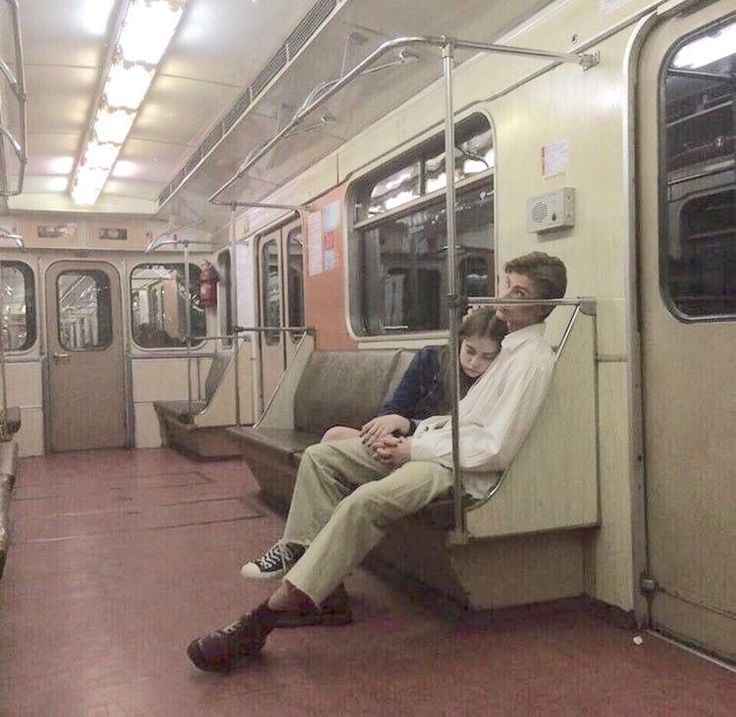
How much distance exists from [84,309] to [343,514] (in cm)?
650

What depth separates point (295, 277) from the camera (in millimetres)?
6078

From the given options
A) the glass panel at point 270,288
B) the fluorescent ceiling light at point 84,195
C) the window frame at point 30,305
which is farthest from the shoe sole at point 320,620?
the window frame at point 30,305

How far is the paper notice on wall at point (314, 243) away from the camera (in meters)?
5.28

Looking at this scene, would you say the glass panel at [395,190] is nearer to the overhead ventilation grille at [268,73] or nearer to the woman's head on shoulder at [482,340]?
the overhead ventilation grille at [268,73]

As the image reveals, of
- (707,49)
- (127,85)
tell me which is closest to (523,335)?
(707,49)

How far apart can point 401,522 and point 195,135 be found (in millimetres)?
3947

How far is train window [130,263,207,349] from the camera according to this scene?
8.32 meters

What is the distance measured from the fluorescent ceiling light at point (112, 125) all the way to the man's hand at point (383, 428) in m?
3.14

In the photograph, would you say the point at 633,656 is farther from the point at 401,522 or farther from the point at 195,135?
the point at 195,135

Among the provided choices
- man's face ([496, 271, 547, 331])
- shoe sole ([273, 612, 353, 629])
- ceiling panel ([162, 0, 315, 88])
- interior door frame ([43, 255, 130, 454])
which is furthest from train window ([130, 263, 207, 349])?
man's face ([496, 271, 547, 331])

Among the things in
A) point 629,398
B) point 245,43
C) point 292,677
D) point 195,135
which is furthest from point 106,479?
point 629,398

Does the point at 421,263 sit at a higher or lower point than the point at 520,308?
higher

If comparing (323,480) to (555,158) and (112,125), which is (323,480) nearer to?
(555,158)

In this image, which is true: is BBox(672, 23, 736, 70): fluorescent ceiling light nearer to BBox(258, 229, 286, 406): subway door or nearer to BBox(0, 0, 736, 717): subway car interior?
BBox(0, 0, 736, 717): subway car interior
